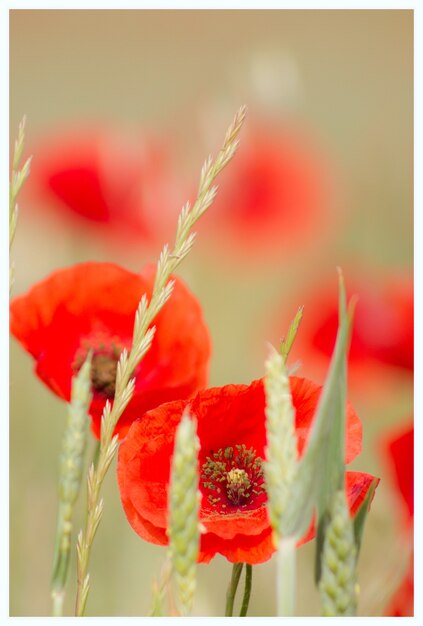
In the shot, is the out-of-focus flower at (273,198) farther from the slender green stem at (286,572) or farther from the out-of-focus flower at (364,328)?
the slender green stem at (286,572)

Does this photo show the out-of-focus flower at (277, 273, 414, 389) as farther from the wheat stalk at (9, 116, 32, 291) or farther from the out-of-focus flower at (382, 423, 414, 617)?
the wheat stalk at (9, 116, 32, 291)

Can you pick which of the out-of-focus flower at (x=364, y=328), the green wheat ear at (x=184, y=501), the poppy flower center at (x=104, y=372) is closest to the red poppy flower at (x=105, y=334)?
the poppy flower center at (x=104, y=372)

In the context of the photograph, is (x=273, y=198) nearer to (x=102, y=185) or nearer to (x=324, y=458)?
(x=102, y=185)

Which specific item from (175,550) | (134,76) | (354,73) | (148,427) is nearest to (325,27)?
(354,73)

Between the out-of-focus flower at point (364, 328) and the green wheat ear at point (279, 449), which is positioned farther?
the out-of-focus flower at point (364, 328)

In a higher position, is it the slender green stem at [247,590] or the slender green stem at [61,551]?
the slender green stem at [61,551]

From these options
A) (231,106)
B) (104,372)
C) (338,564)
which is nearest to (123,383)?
(104,372)

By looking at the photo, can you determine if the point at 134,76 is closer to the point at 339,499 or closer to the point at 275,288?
the point at 275,288
